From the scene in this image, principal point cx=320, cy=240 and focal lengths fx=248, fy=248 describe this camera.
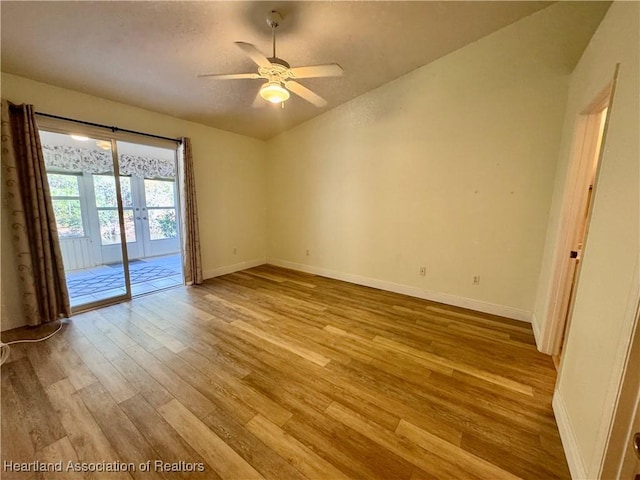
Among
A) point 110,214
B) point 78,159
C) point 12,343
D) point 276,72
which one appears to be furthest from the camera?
point 110,214

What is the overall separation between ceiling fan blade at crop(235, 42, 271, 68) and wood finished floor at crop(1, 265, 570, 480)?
2.35 metres

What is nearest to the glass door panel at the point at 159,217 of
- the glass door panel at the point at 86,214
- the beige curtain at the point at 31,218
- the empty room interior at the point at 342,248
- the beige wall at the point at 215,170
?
the glass door panel at the point at 86,214

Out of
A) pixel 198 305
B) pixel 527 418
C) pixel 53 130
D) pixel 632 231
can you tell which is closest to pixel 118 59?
pixel 53 130

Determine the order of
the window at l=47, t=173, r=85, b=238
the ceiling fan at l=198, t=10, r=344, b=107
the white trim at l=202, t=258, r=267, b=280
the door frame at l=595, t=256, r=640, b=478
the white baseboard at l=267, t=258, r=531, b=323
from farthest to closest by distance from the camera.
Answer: the white trim at l=202, t=258, r=267, b=280 < the window at l=47, t=173, r=85, b=238 < the white baseboard at l=267, t=258, r=531, b=323 < the ceiling fan at l=198, t=10, r=344, b=107 < the door frame at l=595, t=256, r=640, b=478

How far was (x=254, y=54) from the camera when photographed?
1.73 metres

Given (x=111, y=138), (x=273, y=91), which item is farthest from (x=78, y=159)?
(x=273, y=91)

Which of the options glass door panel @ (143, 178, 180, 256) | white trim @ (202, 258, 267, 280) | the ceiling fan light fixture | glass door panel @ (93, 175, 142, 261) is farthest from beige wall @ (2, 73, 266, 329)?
the ceiling fan light fixture

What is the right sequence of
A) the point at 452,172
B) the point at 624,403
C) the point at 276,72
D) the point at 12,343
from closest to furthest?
1. the point at 624,403
2. the point at 276,72
3. the point at 12,343
4. the point at 452,172

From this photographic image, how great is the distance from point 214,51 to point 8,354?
324cm

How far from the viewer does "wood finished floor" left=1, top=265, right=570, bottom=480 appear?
4.30 ft

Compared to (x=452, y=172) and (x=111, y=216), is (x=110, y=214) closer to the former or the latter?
(x=111, y=216)

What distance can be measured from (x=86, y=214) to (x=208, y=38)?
3917mm

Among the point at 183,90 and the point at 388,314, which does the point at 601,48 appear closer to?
the point at 388,314

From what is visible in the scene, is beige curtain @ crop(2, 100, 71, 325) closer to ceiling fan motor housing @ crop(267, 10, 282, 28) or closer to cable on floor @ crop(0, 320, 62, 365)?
cable on floor @ crop(0, 320, 62, 365)
